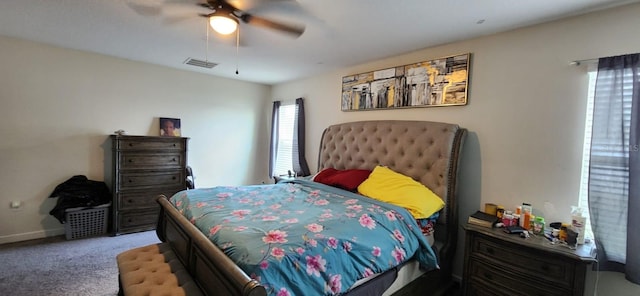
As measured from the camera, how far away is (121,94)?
3.89m

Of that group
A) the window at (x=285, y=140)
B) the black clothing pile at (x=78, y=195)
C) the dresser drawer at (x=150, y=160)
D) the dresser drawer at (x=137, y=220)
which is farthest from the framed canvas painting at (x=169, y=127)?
the window at (x=285, y=140)

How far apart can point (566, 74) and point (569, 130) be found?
440 mm

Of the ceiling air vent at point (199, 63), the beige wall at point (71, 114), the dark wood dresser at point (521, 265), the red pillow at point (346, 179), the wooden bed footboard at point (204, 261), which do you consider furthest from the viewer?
the ceiling air vent at point (199, 63)

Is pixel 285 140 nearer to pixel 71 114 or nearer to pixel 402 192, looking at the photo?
pixel 402 192

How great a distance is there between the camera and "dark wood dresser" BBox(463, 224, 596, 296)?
173 cm

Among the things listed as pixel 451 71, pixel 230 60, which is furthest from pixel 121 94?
pixel 451 71

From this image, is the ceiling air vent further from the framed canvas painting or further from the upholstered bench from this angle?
the upholstered bench

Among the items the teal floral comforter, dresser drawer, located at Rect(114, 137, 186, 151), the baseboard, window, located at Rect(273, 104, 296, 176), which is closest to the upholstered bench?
the teal floral comforter

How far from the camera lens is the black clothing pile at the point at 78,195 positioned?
A: 3.32m

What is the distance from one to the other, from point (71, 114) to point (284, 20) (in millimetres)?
3280

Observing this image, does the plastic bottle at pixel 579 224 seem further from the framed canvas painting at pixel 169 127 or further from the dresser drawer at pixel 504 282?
the framed canvas painting at pixel 169 127

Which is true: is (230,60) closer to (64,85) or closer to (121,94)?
(121,94)

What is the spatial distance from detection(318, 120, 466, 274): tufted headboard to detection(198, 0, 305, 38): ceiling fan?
156 centimetres

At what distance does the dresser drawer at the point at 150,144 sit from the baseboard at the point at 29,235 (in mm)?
1342
